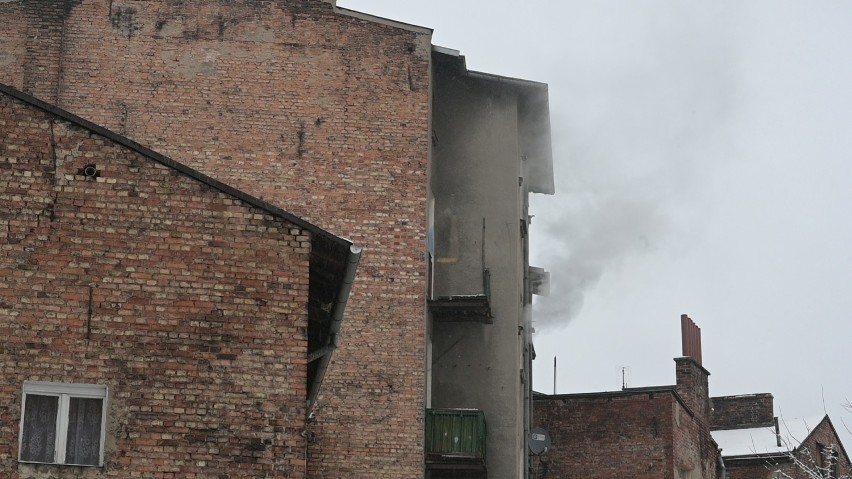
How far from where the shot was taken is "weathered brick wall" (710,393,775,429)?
39.5m

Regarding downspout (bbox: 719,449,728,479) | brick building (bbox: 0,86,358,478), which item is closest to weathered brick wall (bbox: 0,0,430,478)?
brick building (bbox: 0,86,358,478)

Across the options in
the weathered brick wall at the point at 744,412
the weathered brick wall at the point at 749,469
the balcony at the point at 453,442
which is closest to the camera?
the balcony at the point at 453,442

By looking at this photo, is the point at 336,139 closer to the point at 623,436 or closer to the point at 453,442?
the point at 453,442

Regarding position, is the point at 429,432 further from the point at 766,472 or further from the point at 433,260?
the point at 766,472

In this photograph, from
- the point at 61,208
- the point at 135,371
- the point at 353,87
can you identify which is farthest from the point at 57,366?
the point at 353,87

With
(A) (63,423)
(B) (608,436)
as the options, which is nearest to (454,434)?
(B) (608,436)

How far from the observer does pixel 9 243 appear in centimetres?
1380

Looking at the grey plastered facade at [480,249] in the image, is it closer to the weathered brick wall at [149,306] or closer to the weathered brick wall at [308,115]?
the weathered brick wall at [308,115]

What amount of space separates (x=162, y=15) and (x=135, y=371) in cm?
1145

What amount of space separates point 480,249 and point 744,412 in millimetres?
17221

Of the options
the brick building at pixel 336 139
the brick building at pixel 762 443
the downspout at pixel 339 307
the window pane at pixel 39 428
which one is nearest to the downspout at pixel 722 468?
the brick building at pixel 762 443

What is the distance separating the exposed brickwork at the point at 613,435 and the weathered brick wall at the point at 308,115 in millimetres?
8772

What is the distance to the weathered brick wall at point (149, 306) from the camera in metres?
13.6

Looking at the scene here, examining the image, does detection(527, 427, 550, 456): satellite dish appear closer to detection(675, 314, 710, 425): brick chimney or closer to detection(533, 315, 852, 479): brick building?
detection(533, 315, 852, 479): brick building
